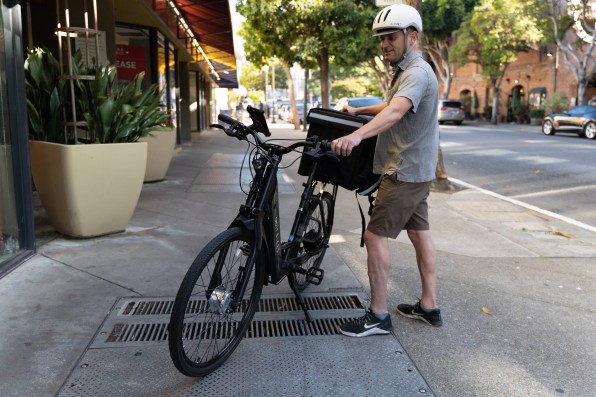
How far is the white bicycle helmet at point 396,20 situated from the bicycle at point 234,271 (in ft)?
2.60

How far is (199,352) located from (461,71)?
4830 centimetres

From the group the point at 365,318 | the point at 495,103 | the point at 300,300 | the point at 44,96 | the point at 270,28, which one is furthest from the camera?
the point at 495,103

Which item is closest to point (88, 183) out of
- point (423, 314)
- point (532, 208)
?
point (423, 314)

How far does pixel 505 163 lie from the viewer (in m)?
13.1

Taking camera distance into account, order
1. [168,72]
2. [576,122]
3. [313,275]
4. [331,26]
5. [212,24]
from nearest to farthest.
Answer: [313,275] < [168,72] < [212,24] < [331,26] < [576,122]

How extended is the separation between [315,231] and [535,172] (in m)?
8.90

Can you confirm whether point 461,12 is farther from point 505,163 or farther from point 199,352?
point 199,352

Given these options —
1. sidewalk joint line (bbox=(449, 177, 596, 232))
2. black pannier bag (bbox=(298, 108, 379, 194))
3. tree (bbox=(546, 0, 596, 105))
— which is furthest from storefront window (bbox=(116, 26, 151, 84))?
tree (bbox=(546, 0, 596, 105))

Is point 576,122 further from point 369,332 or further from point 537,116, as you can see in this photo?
point 369,332

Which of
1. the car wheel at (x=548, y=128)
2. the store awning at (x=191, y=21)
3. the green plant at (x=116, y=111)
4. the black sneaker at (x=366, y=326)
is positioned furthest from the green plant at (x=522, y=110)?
the black sneaker at (x=366, y=326)

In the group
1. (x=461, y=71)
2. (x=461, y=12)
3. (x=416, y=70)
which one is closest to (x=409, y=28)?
(x=416, y=70)

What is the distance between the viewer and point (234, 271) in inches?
120

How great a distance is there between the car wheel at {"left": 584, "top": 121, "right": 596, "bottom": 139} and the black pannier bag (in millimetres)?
21327

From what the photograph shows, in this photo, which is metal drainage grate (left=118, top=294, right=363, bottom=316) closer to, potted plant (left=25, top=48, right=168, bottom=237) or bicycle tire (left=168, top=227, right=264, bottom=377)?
bicycle tire (left=168, top=227, right=264, bottom=377)
